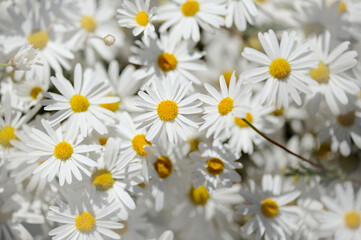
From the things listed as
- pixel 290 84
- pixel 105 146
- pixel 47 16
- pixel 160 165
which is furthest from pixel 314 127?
pixel 47 16

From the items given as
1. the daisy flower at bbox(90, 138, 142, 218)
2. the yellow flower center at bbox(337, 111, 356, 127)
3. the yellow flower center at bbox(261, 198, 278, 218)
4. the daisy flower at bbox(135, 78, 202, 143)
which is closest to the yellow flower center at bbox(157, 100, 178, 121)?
the daisy flower at bbox(135, 78, 202, 143)

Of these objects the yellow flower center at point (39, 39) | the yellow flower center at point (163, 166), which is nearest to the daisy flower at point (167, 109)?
the yellow flower center at point (163, 166)

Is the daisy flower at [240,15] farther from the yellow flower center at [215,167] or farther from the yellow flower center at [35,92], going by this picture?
the yellow flower center at [35,92]

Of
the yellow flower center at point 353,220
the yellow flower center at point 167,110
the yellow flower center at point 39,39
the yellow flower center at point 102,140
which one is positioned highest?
the yellow flower center at point 167,110

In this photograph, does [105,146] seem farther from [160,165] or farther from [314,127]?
[314,127]

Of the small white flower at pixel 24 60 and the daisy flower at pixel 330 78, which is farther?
the daisy flower at pixel 330 78

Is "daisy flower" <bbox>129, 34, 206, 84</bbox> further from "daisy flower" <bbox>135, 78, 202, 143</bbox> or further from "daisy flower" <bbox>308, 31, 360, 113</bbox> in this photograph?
"daisy flower" <bbox>308, 31, 360, 113</bbox>
